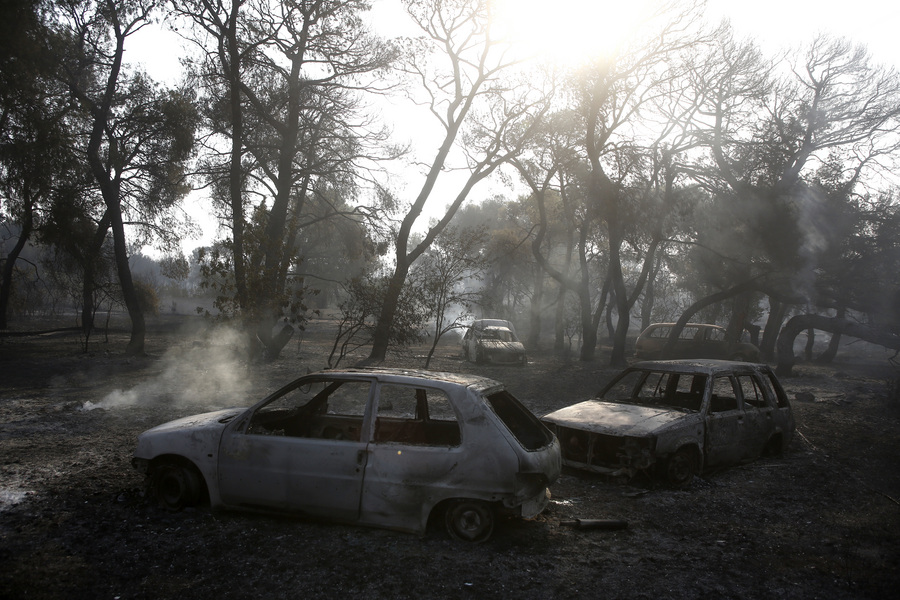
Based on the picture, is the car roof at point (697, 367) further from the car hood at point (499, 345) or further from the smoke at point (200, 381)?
the car hood at point (499, 345)

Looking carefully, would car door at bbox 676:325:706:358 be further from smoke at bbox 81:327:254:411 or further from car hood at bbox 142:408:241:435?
car hood at bbox 142:408:241:435

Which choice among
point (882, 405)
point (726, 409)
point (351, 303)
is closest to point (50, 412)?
point (351, 303)

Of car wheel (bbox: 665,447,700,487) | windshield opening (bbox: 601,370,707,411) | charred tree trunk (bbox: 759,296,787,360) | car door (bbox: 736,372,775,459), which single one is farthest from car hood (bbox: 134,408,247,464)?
charred tree trunk (bbox: 759,296,787,360)

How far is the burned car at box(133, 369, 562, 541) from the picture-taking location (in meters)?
4.86

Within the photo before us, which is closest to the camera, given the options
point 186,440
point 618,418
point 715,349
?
point 186,440

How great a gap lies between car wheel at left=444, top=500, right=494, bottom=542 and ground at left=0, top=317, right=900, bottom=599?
8 centimetres

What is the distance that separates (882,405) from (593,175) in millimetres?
11095

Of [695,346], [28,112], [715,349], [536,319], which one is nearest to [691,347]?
[695,346]

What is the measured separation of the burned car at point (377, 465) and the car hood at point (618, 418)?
5.25 ft

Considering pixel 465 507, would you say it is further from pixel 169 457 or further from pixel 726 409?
pixel 726 409

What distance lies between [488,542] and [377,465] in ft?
3.66

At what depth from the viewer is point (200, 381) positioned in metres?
14.3

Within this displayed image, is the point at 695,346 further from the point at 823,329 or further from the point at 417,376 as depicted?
the point at 417,376

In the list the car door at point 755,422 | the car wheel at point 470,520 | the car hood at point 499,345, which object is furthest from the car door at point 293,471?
the car hood at point 499,345
